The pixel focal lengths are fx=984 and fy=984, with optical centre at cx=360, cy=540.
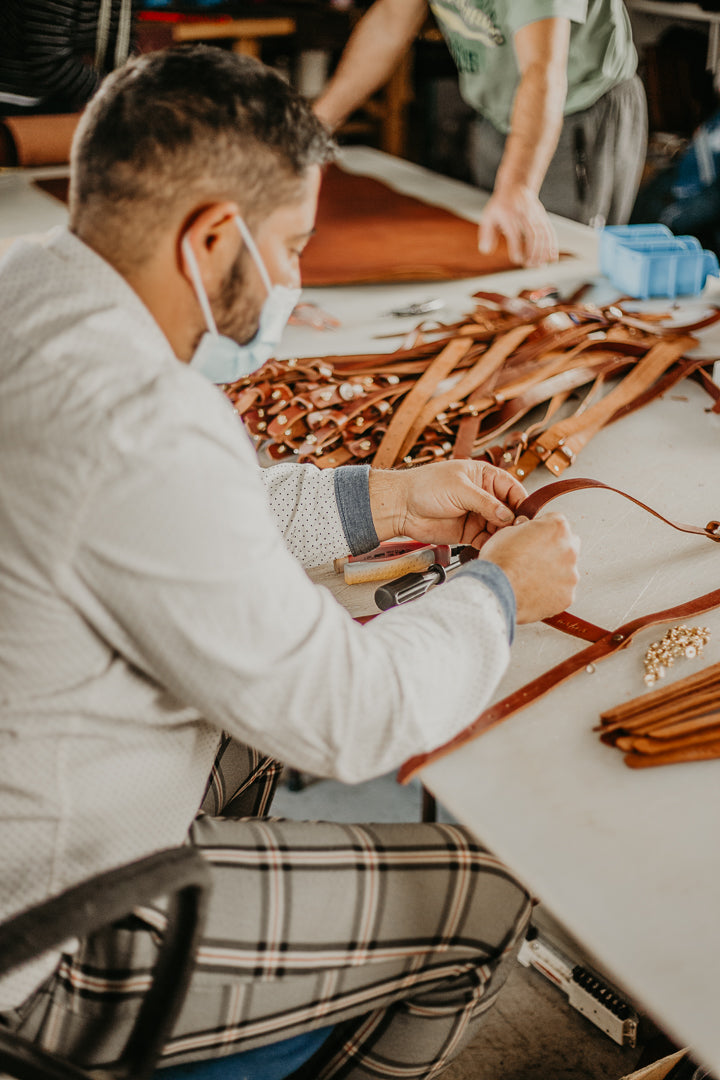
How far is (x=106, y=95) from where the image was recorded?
3.54 ft

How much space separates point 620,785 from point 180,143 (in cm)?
84

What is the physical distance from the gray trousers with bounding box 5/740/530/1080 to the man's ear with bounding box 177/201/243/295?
2.22ft

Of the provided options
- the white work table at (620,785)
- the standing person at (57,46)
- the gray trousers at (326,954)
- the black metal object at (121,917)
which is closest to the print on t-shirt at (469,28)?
the standing person at (57,46)

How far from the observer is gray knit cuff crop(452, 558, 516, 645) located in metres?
1.21

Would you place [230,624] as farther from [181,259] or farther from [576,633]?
[576,633]

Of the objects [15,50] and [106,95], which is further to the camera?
[15,50]

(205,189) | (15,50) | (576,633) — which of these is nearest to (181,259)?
(205,189)

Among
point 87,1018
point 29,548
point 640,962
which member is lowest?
point 87,1018

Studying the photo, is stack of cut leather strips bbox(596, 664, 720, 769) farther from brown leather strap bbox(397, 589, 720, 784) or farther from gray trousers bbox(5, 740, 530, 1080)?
gray trousers bbox(5, 740, 530, 1080)

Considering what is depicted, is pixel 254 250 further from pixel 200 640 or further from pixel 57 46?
pixel 57 46

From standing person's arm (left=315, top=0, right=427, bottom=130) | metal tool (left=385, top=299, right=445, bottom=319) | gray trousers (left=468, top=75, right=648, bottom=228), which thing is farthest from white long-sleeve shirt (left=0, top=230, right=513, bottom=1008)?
gray trousers (left=468, top=75, right=648, bottom=228)

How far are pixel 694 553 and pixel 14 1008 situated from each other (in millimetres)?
1125

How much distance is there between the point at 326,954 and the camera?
1.18 m

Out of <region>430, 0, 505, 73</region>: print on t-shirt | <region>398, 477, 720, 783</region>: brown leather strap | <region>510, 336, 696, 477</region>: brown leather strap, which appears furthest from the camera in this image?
<region>430, 0, 505, 73</region>: print on t-shirt
